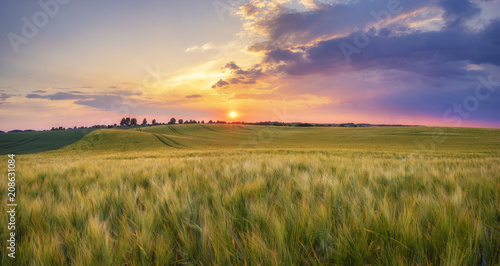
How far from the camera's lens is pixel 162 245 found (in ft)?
3.31

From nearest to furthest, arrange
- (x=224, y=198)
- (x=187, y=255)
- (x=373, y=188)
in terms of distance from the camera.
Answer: (x=187, y=255), (x=224, y=198), (x=373, y=188)

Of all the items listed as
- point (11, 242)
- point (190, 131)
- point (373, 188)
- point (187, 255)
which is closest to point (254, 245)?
point (187, 255)

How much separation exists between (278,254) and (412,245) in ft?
2.30

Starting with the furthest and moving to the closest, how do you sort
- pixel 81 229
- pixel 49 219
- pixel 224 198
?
pixel 224 198, pixel 49 219, pixel 81 229

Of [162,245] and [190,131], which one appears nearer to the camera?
[162,245]

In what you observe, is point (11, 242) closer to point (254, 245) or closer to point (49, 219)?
point (49, 219)

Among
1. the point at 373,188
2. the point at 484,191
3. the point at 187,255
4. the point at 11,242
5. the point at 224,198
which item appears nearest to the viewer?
the point at 187,255

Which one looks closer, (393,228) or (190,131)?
(393,228)

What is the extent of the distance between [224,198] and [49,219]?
1284 millimetres

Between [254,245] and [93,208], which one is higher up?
[254,245]

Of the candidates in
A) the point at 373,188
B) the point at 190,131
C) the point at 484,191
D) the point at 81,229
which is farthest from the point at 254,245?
the point at 190,131

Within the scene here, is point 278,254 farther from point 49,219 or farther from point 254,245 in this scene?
point 49,219

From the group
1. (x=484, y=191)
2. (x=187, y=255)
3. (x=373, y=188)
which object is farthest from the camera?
(x=373, y=188)

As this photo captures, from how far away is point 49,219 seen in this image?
1.46 m
